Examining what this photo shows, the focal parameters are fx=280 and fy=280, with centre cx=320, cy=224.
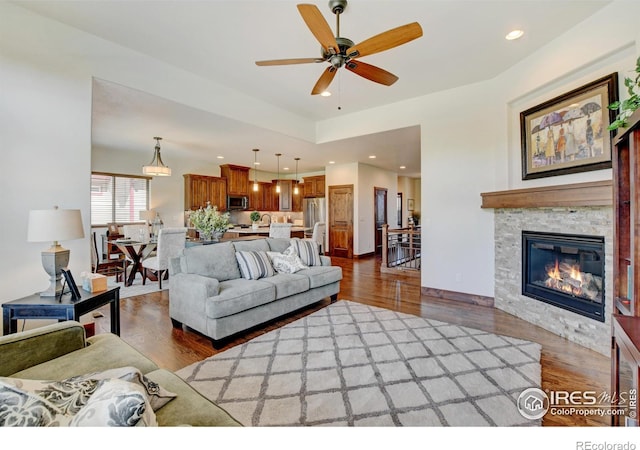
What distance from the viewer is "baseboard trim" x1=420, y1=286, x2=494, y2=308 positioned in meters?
3.84

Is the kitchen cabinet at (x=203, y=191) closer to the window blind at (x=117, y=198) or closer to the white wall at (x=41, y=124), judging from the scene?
the window blind at (x=117, y=198)

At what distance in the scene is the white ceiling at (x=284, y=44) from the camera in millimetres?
2471

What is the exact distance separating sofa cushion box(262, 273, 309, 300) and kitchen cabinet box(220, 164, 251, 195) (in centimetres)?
542

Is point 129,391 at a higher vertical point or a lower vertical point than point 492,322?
higher

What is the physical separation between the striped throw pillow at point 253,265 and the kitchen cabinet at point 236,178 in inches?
205

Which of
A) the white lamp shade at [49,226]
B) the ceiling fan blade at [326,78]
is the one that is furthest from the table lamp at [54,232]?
the ceiling fan blade at [326,78]

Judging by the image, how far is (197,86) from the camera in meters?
3.74

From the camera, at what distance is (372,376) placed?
Answer: 216cm

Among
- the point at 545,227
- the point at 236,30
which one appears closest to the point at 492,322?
the point at 545,227

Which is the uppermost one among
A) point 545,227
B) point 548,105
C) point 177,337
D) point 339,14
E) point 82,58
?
point 339,14

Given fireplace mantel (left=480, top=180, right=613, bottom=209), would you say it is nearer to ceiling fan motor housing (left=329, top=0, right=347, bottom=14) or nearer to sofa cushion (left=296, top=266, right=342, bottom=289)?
sofa cushion (left=296, top=266, right=342, bottom=289)

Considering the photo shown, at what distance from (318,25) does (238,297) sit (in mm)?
2390

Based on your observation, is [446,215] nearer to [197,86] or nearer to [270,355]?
[270,355]

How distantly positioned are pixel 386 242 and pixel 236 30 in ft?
15.0
